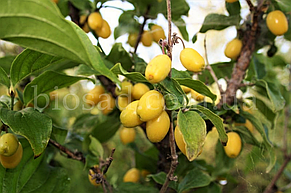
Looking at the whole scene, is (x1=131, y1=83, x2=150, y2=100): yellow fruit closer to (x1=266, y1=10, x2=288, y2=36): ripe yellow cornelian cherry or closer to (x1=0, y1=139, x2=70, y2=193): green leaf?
(x1=0, y1=139, x2=70, y2=193): green leaf

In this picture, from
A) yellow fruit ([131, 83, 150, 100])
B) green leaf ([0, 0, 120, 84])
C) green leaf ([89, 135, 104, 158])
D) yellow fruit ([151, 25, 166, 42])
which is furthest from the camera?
yellow fruit ([151, 25, 166, 42])

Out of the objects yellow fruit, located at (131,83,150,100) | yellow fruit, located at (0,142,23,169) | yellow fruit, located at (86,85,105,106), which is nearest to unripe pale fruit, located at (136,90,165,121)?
yellow fruit, located at (131,83,150,100)

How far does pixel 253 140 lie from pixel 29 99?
525mm

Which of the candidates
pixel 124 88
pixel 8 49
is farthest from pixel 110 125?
pixel 8 49

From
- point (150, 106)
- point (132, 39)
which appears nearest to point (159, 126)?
point (150, 106)

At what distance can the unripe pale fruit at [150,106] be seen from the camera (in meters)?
0.52

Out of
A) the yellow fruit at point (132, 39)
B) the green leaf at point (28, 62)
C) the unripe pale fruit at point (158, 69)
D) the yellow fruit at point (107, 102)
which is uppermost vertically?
the unripe pale fruit at point (158, 69)

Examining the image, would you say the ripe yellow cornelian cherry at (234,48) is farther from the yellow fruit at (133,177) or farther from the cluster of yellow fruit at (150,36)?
the yellow fruit at (133,177)

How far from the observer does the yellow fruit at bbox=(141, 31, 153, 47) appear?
95 cm

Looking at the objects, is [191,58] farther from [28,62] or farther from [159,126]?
[28,62]

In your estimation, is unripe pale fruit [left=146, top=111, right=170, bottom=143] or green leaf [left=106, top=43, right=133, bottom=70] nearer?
unripe pale fruit [left=146, top=111, right=170, bottom=143]

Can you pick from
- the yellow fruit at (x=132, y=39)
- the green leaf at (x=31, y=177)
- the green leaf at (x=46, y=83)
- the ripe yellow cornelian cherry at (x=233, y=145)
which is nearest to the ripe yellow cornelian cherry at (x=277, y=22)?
the ripe yellow cornelian cherry at (x=233, y=145)

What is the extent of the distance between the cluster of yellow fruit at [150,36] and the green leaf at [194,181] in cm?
39

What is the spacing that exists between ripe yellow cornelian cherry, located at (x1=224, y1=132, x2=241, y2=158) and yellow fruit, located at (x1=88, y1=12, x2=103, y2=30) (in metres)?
0.45
